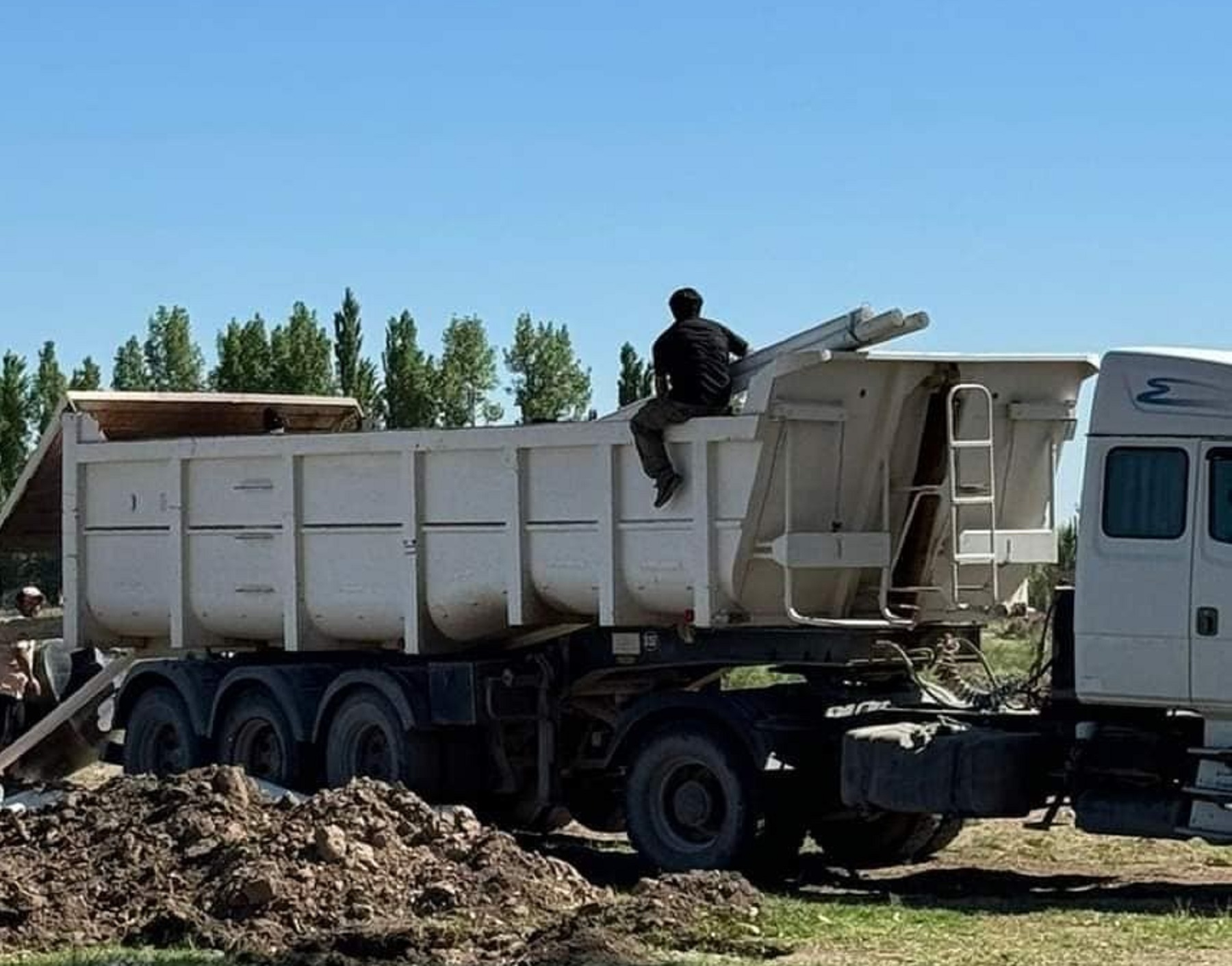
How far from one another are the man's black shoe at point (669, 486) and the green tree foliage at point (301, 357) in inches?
1589

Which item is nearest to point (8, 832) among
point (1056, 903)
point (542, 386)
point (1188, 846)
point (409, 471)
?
point (409, 471)

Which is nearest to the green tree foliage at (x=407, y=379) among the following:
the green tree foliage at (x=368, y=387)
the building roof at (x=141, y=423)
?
the green tree foliage at (x=368, y=387)

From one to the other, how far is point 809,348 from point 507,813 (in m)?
4.70

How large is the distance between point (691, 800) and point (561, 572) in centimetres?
172

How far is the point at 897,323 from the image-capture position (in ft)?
46.9

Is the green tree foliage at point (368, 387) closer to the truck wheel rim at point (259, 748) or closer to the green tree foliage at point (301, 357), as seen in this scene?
the green tree foliage at point (301, 357)

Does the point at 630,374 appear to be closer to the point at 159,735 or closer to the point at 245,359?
the point at 245,359

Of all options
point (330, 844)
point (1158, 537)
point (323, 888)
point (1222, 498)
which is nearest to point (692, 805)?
point (330, 844)

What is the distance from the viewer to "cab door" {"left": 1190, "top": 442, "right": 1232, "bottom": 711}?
1325 cm

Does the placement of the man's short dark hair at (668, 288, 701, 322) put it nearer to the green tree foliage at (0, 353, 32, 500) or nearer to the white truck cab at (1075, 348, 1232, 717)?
the white truck cab at (1075, 348, 1232, 717)

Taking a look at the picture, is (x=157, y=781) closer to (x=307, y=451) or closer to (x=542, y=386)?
(x=307, y=451)

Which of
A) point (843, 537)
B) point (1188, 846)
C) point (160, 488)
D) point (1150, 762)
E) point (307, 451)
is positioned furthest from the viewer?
point (160, 488)

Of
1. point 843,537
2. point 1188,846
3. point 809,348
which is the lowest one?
point 1188,846

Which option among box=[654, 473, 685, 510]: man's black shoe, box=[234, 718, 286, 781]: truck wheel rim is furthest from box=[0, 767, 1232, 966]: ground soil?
box=[654, 473, 685, 510]: man's black shoe
